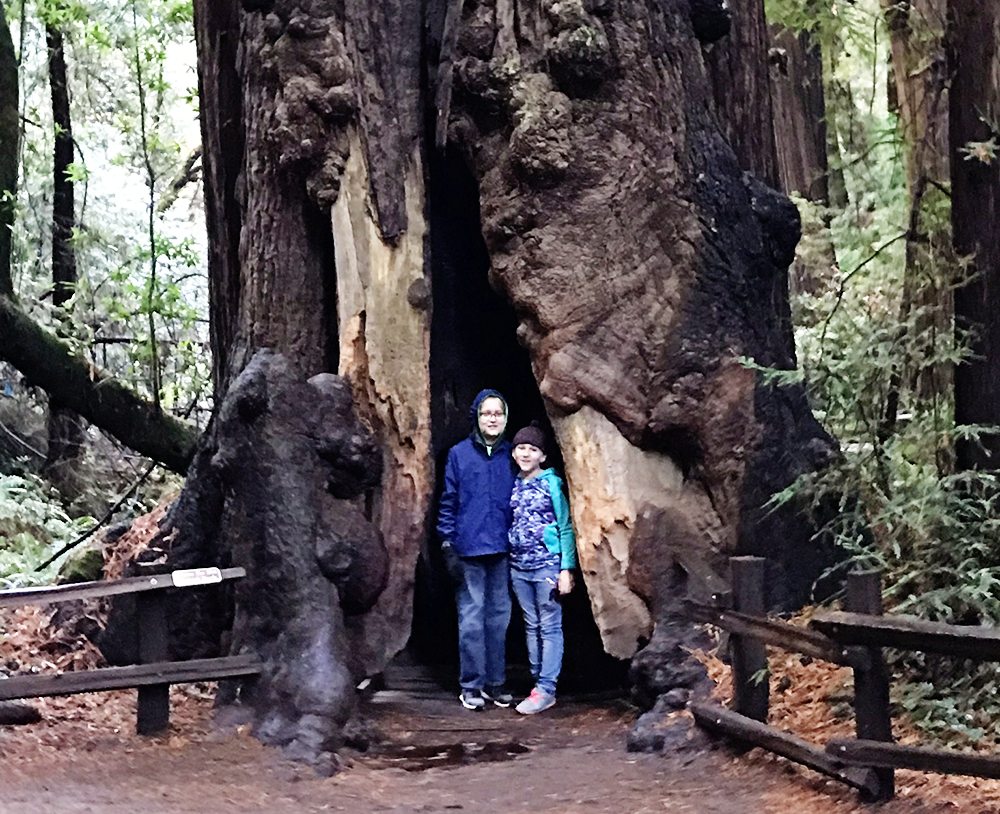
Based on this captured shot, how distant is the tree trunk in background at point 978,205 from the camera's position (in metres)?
6.68

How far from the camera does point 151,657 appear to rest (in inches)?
269

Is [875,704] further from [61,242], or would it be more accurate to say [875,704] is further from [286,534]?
[61,242]

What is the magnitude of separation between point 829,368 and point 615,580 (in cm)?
199

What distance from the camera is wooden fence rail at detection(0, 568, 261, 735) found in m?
6.68

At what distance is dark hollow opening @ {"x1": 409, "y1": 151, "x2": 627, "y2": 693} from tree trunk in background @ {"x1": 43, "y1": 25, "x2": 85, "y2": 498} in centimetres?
681

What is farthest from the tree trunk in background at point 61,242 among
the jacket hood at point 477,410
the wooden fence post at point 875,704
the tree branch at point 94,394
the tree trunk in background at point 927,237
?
the wooden fence post at point 875,704

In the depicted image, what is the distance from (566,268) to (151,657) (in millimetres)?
3687

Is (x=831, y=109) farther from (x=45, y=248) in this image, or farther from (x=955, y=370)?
(x=45, y=248)

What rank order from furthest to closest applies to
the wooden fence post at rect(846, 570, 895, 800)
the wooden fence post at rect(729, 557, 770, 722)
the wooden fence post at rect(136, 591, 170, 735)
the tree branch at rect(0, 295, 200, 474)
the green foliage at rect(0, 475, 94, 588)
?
the tree branch at rect(0, 295, 200, 474), the green foliage at rect(0, 475, 94, 588), the wooden fence post at rect(136, 591, 170, 735), the wooden fence post at rect(729, 557, 770, 722), the wooden fence post at rect(846, 570, 895, 800)

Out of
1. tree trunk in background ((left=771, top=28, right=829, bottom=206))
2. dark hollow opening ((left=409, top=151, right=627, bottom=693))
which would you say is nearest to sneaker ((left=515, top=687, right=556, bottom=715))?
dark hollow opening ((left=409, top=151, right=627, bottom=693))

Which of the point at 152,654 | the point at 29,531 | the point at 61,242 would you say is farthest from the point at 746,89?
the point at 61,242

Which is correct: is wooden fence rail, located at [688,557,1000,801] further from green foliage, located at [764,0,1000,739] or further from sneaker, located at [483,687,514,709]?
sneaker, located at [483,687,514,709]

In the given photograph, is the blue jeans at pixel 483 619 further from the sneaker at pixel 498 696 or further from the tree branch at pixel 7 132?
the tree branch at pixel 7 132

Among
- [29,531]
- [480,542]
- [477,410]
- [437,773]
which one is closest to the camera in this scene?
[437,773]
